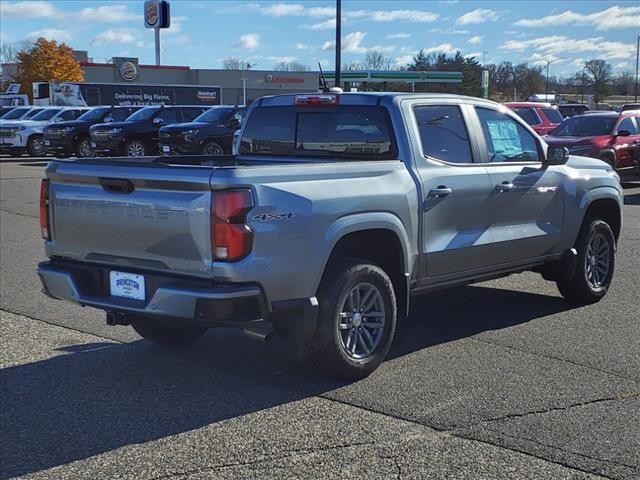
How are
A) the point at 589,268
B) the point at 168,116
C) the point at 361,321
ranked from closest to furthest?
the point at 361,321 < the point at 589,268 < the point at 168,116

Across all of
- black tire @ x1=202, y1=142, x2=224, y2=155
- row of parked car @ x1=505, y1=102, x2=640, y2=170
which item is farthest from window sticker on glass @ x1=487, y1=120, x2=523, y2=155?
black tire @ x1=202, y1=142, x2=224, y2=155

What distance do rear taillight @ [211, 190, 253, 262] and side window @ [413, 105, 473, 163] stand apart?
Result: 189 centimetres

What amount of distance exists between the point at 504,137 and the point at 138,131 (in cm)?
1891

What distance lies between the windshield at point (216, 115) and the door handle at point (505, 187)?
16.4 metres

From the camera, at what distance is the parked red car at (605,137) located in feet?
57.1

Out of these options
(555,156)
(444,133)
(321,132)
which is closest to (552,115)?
(555,156)

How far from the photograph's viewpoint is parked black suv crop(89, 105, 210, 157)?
934 inches

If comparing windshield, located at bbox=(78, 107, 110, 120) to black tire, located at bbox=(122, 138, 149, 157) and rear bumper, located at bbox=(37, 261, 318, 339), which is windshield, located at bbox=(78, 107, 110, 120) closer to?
black tire, located at bbox=(122, 138, 149, 157)

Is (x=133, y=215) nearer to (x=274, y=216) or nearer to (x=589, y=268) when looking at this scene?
(x=274, y=216)

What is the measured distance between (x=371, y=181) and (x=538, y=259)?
2.32 m

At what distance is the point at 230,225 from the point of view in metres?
4.35

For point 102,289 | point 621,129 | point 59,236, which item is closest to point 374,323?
point 102,289

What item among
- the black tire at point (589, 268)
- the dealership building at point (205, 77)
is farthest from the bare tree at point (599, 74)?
the black tire at point (589, 268)

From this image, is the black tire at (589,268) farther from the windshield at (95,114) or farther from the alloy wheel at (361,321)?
the windshield at (95,114)
